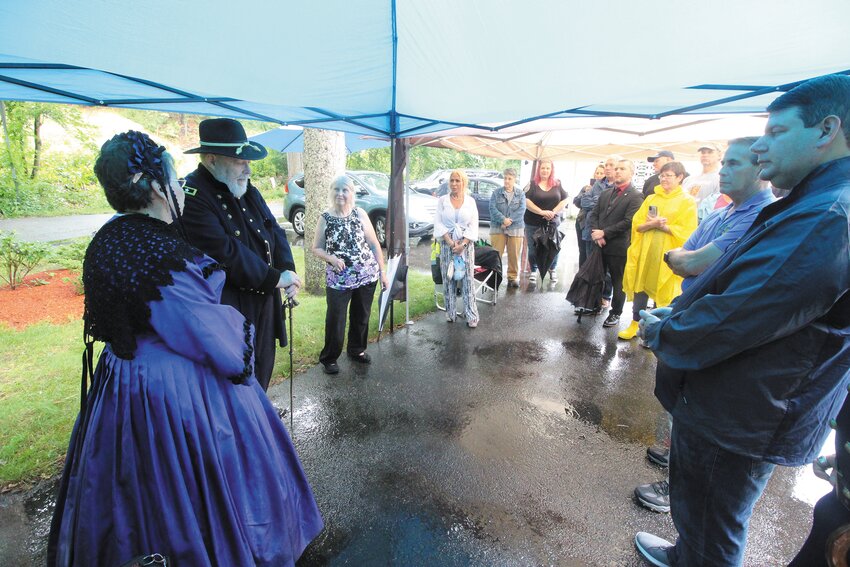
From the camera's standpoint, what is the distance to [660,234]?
428 cm

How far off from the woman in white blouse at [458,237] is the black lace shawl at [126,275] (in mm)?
3827

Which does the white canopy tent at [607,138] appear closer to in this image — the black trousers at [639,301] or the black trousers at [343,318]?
the black trousers at [639,301]

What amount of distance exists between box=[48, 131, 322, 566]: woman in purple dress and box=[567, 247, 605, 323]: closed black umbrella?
4.71 metres

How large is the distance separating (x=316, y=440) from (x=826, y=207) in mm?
3038

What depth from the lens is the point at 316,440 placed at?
3.03 m

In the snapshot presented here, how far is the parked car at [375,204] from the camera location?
34.7 ft

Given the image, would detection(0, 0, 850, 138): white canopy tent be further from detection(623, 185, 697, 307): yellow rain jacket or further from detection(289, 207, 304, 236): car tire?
detection(289, 207, 304, 236): car tire

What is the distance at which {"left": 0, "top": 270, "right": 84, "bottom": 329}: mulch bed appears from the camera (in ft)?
15.9

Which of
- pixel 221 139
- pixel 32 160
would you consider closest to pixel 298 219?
pixel 32 160

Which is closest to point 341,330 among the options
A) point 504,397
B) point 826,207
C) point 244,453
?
point 504,397

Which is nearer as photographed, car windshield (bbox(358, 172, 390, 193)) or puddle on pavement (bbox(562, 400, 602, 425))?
puddle on pavement (bbox(562, 400, 602, 425))

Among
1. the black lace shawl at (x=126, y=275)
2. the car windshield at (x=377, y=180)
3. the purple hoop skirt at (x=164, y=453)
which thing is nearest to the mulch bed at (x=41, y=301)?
the purple hoop skirt at (x=164, y=453)

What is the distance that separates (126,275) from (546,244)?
616 centimetres

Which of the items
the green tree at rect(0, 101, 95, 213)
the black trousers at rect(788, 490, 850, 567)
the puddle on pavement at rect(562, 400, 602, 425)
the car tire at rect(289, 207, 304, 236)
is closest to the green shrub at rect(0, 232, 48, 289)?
the green tree at rect(0, 101, 95, 213)
